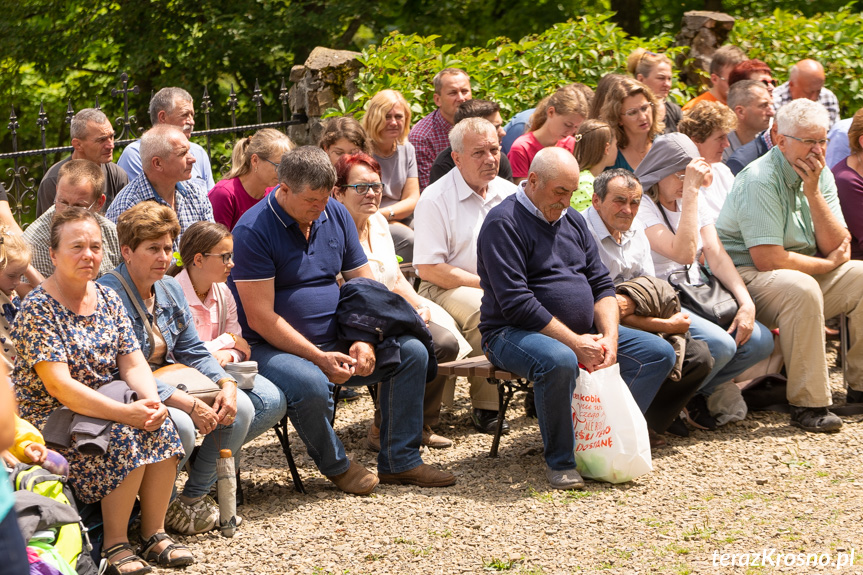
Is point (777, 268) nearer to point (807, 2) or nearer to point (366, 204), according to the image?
point (366, 204)

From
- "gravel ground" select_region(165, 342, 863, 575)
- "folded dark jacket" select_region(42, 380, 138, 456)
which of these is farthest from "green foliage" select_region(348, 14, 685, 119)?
"folded dark jacket" select_region(42, 380, 138, 456)

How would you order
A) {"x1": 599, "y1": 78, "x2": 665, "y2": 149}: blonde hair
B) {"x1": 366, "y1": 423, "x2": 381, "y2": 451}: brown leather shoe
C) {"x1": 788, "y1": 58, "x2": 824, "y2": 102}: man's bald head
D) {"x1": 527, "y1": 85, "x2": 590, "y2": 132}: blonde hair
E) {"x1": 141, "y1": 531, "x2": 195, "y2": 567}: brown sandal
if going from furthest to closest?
1. {"x1": 788, "y1": 58, "x2": 824, "y2": 102}: man's bald head
2. {"x1": 527, "y1": 85, "x2": 590, "y2": 132}: blonde hair
3. {"x1": 599, "y1": 78, "x2": 665, "y2": 149}: blonde hair
4. {"x1": 366, "y1": 423, "x2": 381, "y2": 451}: brown leather shoe
5. {"x1": 141, "y1": 531, "x2": 195, "y2": 567}: brown sandal

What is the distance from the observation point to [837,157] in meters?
7.53

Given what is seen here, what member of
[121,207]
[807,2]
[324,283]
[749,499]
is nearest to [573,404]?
[749,499]

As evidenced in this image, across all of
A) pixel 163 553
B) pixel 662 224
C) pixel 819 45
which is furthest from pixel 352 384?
pixel 819 45

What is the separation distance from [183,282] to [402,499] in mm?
1503

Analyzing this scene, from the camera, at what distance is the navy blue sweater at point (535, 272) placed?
515 centimetres

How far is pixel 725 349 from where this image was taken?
580 cm

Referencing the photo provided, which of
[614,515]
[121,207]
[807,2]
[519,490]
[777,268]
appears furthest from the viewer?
[807,2]

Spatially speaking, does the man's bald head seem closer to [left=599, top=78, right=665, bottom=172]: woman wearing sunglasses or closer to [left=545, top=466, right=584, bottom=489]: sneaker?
[left=599, top=78, right=665, bottom=172]: woman wearing sunglasses

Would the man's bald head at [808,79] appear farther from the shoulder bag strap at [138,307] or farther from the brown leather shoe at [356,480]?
the shoulder bag strap at [138,307]

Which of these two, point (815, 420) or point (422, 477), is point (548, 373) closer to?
point (422, 477)

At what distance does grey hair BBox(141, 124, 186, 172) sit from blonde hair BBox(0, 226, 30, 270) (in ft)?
3.58

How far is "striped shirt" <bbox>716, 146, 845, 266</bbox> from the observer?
6180mm
